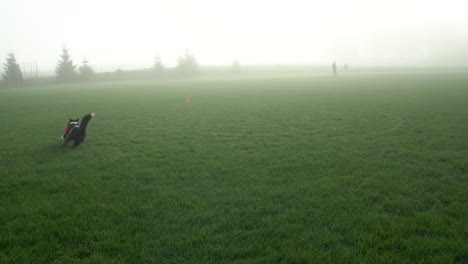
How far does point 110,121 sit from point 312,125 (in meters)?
9.94

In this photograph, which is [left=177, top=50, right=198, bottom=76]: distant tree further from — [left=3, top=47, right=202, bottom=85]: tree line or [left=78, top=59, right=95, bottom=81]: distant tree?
[left=78, top=59, right=95, bottom=81]: distant tree

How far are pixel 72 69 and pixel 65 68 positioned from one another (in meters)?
1.57

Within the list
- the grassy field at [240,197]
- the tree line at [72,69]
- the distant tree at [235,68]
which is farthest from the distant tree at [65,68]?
the grassy field at [240,197]

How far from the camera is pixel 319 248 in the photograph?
4.04 m

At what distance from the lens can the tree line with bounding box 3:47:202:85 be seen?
203ft

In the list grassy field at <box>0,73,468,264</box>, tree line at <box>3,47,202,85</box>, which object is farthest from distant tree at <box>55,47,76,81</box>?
grassy field at <box>0,73,468,264</box>

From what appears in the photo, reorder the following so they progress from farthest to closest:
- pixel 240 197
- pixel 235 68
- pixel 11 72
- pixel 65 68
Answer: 1. pixel 235 68
2. pixel 65 68
3. pixel 11 72
4. pixel 240 197

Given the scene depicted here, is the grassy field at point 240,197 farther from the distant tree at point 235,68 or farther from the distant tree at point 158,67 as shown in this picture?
the distant tree at point 235,68

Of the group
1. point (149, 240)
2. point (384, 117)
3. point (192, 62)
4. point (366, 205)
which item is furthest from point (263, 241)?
point (192, 62)

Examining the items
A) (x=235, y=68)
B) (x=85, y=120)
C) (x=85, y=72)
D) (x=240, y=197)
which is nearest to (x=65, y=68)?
(x=85, y=72)

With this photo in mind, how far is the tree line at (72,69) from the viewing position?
61.8m

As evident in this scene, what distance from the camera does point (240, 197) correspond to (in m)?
5.55

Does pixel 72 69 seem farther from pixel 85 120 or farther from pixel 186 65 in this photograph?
pixel 85 120

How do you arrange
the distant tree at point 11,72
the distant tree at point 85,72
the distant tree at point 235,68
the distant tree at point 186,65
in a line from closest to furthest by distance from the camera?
the distant tree at point 11,72, the distant tree at point 85,72, the distant tree at point 186,65, the distant tree at point 235,68
